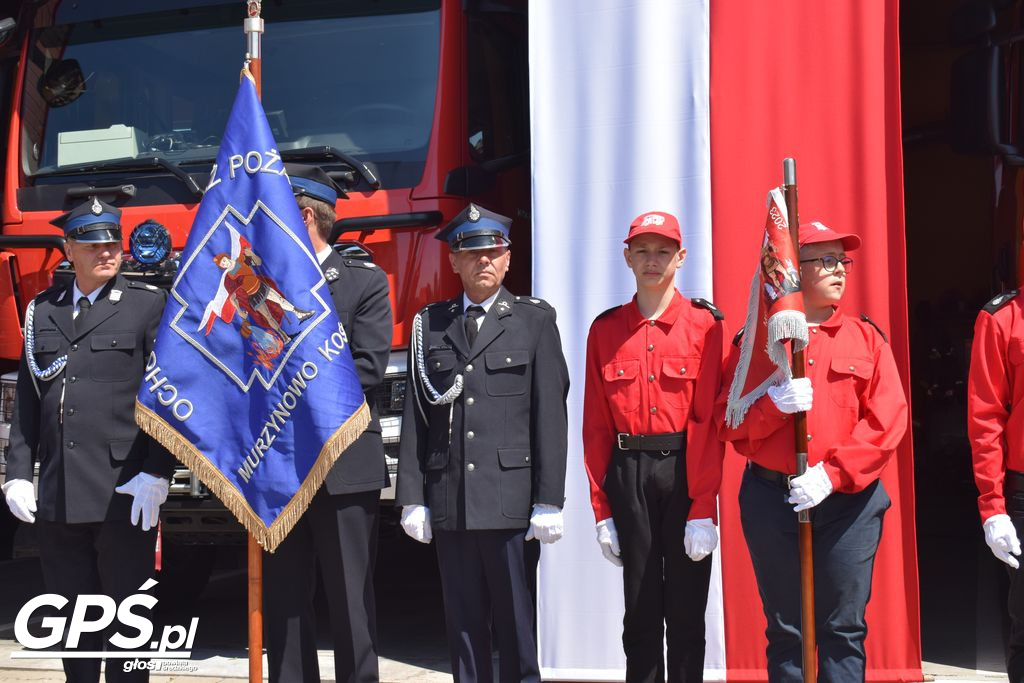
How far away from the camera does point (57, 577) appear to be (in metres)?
4.43

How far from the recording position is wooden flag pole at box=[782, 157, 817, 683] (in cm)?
363

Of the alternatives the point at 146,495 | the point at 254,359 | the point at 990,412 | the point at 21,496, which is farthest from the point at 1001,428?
the point at 21,496

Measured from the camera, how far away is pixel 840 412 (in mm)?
3842

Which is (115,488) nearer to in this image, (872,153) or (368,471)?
(368,471)

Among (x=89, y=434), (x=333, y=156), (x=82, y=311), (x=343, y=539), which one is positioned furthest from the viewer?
(x=333, y=156)

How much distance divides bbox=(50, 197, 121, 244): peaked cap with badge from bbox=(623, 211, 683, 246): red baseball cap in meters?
1.86

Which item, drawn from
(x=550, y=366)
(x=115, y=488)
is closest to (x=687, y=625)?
(x=550, y=366)

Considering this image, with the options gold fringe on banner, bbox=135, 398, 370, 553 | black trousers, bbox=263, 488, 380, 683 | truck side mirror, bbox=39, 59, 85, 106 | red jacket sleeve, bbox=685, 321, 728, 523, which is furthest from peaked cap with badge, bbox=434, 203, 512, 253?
truck side mirror, bbox=39, 59, 85, 106

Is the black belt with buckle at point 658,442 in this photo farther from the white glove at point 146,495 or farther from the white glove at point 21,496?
the white glove at point 21,496

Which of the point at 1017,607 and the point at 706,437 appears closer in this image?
the point at 1017,607

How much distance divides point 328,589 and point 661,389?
129cm

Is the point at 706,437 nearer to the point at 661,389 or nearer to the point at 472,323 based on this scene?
the point at 661,389

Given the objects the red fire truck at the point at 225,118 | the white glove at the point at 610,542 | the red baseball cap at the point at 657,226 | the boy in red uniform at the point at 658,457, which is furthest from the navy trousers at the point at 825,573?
the red fire truck at the point at 225,118

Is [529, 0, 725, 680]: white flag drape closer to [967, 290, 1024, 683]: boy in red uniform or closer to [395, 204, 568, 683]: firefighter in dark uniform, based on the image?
[395, 204, 568, 683]: firefighter in dark uniform
